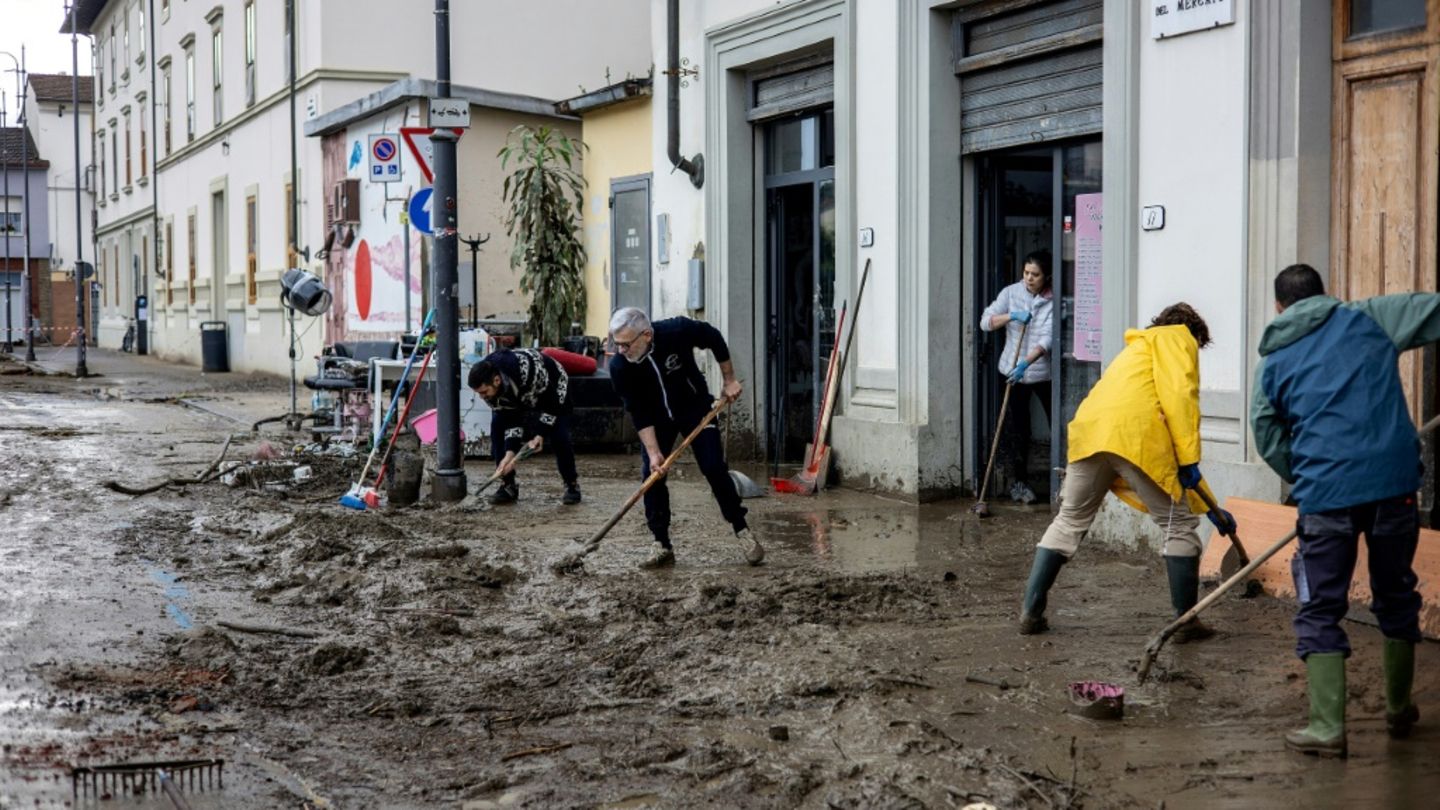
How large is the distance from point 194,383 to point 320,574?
21.4m

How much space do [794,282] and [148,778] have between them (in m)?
9.97

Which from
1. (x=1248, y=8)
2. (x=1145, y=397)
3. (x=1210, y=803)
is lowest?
(x=1210, y=803)

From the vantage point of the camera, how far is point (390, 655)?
7.02 m

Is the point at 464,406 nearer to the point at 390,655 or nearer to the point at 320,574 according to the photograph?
the point at 320,574

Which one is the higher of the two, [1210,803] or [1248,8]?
[1248,8]

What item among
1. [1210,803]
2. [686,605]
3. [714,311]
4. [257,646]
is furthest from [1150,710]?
[714,311]

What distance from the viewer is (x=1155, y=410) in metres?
6.85

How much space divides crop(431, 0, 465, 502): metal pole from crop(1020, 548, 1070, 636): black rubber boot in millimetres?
5866

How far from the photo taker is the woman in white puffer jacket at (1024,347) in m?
Answer: 10.9

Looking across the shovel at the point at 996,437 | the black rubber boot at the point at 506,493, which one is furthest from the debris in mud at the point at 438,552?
the shovel at the point at 996,437

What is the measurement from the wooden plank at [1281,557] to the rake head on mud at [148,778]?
4.61m

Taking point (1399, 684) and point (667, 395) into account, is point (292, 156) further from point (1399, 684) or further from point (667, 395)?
point (1399, 684)

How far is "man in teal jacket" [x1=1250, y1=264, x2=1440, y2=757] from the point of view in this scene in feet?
17.6

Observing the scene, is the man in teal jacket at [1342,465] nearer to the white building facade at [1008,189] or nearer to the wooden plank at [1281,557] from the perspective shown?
the wooden plank at [1281,557]
